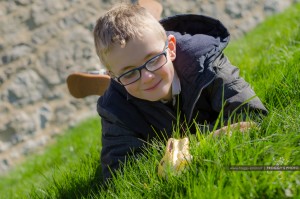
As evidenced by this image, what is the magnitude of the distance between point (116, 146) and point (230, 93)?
66 cm

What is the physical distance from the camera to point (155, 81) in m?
2.24

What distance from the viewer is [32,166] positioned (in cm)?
489

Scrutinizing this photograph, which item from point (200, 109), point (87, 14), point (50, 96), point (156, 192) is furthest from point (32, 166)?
point (156, 192)

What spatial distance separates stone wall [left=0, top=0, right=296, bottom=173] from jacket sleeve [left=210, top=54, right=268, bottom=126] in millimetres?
3950

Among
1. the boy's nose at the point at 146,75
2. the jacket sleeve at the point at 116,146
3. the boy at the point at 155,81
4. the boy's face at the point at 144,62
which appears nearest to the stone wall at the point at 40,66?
the boy at the point at 155,81

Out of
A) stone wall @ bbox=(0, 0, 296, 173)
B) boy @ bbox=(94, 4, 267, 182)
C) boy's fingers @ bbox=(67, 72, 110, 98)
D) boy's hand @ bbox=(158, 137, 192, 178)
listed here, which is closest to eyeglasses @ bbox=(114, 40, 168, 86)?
boy @ bbox=(94, 4, 267, 182)

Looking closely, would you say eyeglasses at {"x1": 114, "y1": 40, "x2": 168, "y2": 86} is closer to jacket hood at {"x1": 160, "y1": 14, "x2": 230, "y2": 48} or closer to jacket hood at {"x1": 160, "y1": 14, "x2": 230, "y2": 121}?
jacket hood at {"x1": 160, "y1": 14, "x2": 230, "y2": 121}

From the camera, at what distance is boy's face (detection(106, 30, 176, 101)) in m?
2.15

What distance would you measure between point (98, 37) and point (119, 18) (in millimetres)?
146

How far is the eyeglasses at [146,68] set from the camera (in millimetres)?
2160

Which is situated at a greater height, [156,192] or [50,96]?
[156,192]

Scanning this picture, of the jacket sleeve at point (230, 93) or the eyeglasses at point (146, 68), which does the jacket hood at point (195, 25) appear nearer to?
the jacket sleeve at point (230, 93)

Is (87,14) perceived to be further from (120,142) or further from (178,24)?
(120,142)

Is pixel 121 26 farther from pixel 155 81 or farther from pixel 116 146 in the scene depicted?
pixel 116 146
